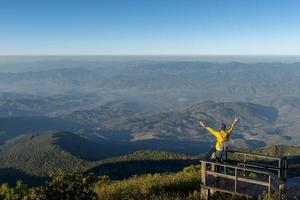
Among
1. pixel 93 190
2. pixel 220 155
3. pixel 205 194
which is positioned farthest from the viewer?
pixel 220 155

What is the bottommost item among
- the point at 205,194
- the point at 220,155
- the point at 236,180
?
the point at 205,194

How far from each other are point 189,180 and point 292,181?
476cm

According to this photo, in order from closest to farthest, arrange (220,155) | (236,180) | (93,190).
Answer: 1. (93,190)
2. (236,180)
3. (220,155)

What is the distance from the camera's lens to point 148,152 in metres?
159

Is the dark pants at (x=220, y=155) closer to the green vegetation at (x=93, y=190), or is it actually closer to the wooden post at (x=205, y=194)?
the green vegetation at (x=93, y=190)

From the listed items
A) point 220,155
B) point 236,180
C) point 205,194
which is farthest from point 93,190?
point 220,155

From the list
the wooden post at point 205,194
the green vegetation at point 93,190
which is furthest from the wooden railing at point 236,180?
the green vegetation at point 93,190

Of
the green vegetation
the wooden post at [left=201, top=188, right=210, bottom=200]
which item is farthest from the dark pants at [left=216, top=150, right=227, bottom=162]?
the wooden post at [left=201, top=188, right=210, bottom=200]

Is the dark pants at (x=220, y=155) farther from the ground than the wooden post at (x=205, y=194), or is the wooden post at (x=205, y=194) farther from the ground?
the dark pants at (x=220, y=155)

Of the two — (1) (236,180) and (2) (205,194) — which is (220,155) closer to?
(1) (236,180)

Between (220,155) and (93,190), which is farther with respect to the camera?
(220,155)

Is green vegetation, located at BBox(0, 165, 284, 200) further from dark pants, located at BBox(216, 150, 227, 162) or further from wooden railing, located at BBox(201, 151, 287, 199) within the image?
dark pants, located at BBox(216, 150, 227, 162)

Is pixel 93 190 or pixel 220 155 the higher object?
pixel 220 155

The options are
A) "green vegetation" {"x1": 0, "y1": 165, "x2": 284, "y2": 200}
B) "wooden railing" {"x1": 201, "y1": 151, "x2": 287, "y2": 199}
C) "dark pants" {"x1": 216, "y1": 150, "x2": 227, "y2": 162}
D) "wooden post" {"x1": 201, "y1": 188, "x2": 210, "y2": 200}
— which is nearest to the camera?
"green vegetation" {"x1": 0, "y1": 165, "x2": 284, "y2": 200}
